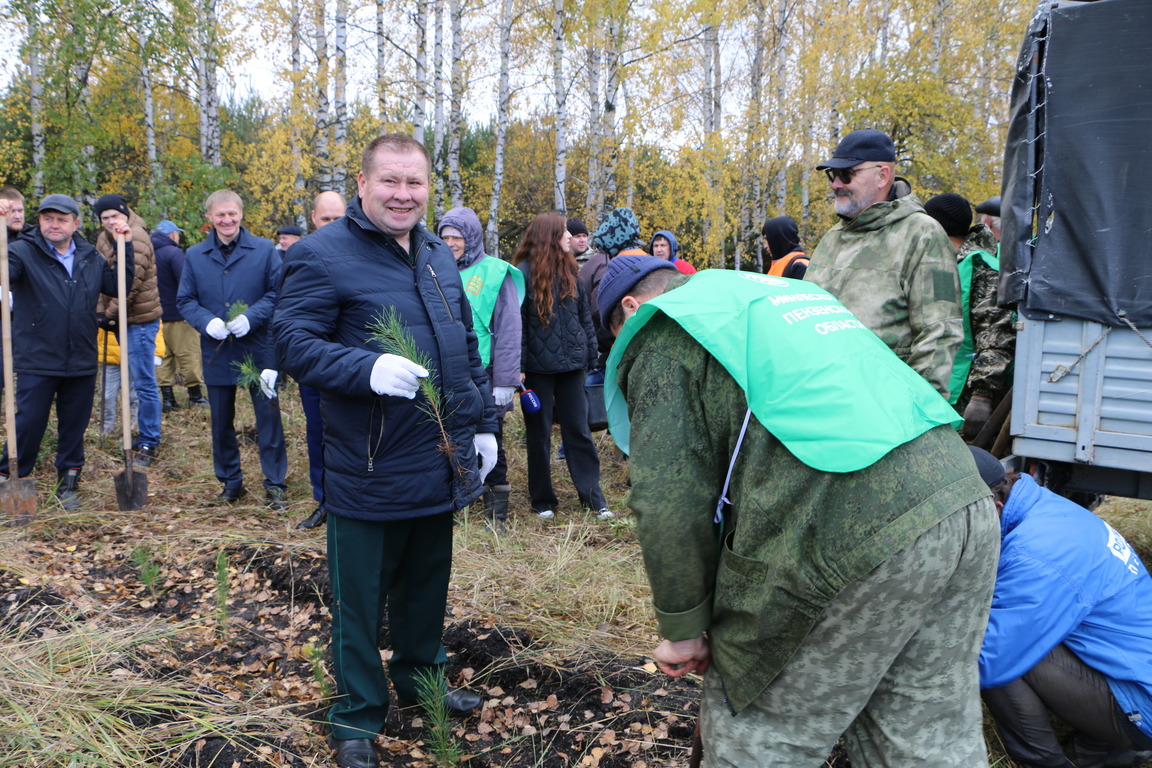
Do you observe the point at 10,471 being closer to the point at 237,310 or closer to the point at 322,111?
the point at 237,310

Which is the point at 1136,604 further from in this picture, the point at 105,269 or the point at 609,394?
the point at 105,269

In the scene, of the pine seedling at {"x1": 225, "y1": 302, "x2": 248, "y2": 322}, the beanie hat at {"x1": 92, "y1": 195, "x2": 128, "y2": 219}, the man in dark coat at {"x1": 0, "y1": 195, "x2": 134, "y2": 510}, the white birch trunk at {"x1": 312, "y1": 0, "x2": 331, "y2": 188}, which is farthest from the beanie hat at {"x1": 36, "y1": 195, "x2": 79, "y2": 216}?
the white birch trunk at {"x1": 312, "y1": 0, "x2": 331, "y2": 188}

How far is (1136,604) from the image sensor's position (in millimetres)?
2521

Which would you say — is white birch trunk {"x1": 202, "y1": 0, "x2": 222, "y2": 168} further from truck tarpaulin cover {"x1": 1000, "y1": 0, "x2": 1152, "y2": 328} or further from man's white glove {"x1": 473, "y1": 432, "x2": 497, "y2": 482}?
truck tarpaulin cover {"x1": 1000, "y1": 0, "x2": 1152, "y2": 328}

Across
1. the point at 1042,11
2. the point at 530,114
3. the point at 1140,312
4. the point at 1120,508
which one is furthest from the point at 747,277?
the point at 530,114

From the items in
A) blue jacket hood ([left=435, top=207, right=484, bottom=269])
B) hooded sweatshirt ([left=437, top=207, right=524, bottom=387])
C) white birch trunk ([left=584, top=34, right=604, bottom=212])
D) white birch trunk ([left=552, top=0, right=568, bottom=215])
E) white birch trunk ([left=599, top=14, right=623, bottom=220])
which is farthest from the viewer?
white birch trunk ([left=584, top=34, right=604, bottom=212])

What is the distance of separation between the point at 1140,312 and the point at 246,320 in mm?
4931

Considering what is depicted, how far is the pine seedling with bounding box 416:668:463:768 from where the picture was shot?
2682 mm

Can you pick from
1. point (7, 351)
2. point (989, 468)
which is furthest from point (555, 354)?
point (7, 351)

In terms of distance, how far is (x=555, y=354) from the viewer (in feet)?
17.1

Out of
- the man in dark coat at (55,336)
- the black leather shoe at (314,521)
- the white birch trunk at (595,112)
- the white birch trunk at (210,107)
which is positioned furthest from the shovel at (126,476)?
the white birch trunk at (595,112)

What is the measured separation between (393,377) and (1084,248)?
3.01 meters

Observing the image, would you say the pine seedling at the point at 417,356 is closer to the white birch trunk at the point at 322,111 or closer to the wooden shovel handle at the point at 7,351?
the wooden shovel handle at the point at 7,351

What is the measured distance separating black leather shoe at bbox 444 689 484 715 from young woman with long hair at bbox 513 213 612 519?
226 centimetres
